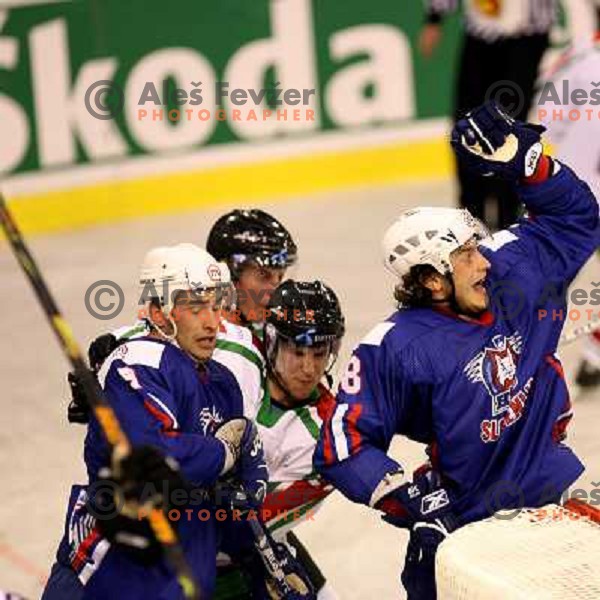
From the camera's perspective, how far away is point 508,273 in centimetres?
420

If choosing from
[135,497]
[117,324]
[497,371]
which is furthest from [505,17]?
[135,497]

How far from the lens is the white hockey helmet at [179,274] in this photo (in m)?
4.07

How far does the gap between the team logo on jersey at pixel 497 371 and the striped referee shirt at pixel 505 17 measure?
12.9 feet

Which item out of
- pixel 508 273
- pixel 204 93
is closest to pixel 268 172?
pixel 204 93

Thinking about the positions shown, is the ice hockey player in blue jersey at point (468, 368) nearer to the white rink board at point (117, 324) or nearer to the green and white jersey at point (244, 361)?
the green and white jersey at point (244, 361)

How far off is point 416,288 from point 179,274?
517 millimetres

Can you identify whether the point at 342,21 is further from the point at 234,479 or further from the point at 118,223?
the point at 234,479

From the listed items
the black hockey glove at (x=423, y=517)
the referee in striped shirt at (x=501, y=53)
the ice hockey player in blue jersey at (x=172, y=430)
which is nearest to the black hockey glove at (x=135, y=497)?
the ice hockey player in blue jersey at (x=172, y=430)

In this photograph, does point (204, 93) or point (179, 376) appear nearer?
point (179, 376)

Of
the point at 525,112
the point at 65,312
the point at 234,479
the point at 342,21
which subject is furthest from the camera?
the point at 342,21

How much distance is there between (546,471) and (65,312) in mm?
3485

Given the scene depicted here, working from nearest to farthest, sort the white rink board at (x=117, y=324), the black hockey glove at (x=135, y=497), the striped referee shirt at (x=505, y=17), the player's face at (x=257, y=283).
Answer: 1. the black hockey glove at (x=135, y=497)
2. the player's face at (x=257, y=283)
3. the white rink board at (x=117, y=324)
4. the striped referee shirt at (x=505, y=17)

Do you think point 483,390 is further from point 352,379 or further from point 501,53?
point 501,53

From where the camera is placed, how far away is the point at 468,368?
402 centimetres
